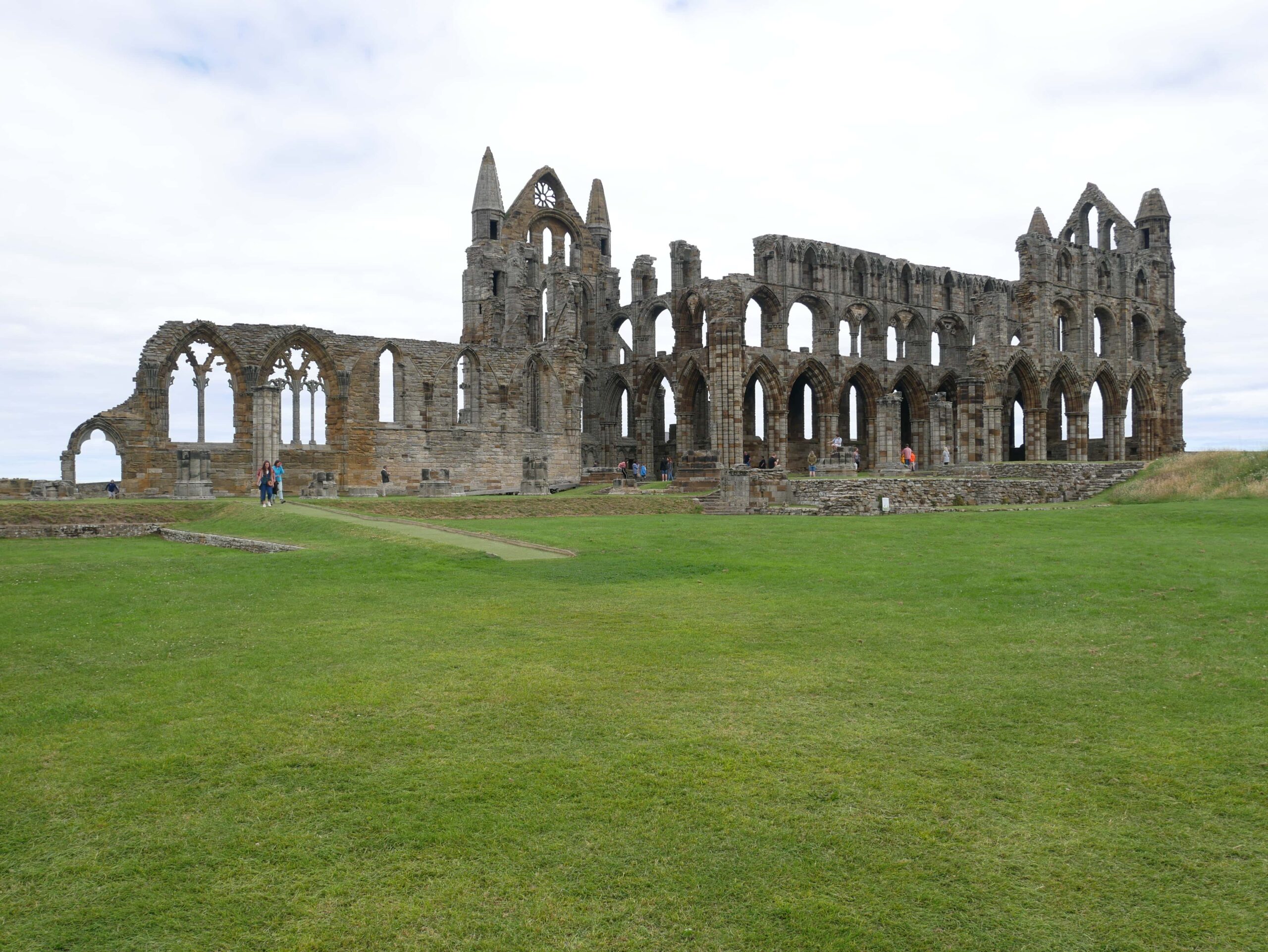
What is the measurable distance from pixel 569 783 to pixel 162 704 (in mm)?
2980

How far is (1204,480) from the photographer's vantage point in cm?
2517

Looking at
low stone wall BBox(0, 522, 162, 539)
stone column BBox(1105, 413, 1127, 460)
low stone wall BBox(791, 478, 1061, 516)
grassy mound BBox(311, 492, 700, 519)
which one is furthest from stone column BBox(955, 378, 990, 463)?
low stone wall BBox(0, 522, 162, 539)

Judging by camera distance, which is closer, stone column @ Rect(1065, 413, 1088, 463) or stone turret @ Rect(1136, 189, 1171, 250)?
stone column @ Rect(1065, 413, 1088, 463)

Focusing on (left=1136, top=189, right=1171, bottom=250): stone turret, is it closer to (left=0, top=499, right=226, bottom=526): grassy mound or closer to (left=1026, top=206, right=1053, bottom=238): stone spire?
(left=1026, top=206, right=1053, bottom=238): stone spire

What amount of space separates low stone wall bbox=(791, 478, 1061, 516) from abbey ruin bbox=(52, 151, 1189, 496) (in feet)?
29.6

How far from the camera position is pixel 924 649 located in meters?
7.18

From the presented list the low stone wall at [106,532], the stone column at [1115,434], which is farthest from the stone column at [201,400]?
the stone column at [1115,434]

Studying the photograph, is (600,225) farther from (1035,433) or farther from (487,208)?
(1035,433)

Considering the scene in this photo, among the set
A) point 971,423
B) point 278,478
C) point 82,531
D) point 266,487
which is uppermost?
point 971,423

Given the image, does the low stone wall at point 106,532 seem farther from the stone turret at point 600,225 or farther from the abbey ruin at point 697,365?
the stone turret at point 600,225

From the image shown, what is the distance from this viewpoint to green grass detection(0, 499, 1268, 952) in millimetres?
3438

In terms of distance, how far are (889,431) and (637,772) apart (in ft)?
133

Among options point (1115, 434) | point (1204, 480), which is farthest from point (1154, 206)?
point (1204, 480)

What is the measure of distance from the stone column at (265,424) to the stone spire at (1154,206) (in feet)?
168
